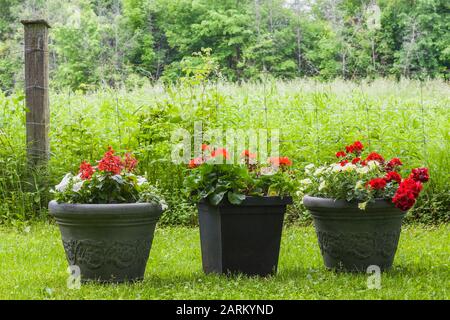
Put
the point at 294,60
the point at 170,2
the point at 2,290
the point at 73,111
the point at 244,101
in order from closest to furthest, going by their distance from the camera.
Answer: the point at 2,290, the point at 73,111, the point at 244,101, the point at 294,60, the point at 170,2

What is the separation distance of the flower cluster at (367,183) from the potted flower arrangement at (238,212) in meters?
0.29

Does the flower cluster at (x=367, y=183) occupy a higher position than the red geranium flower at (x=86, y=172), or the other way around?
the red geranium flower at (x=86, y=172)

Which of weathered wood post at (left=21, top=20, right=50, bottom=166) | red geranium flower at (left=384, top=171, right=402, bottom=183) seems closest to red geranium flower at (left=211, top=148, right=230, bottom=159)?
red geranium flower at (left=384, top=171, right=402, bottom=183)

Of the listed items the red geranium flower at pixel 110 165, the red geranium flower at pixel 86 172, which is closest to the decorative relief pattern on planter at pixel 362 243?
the red geranium flower at pixel 110 165

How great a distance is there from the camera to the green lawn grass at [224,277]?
3.48 meters

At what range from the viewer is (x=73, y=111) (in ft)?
23.2

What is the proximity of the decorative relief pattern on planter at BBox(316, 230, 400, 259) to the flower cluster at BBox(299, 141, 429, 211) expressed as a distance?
0.77ft

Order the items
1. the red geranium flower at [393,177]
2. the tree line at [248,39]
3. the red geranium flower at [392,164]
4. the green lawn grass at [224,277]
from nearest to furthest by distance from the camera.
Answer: the green lawn grass at [224,277]
the red geranium flower at [393,177]
the red geranium flower at [392,164]
the tree line at [248,39]

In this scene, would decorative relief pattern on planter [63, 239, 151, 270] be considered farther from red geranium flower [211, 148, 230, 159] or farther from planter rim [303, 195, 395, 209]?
planter rim [303, 195, 395, 209]

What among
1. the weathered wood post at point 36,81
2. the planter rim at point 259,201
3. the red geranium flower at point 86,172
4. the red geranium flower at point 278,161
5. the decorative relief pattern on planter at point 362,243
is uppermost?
the weathered wood post at point 36,81

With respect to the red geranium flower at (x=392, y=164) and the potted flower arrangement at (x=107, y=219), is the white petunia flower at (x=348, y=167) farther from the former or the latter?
the potted flower arrangement at (x=107, y=219)

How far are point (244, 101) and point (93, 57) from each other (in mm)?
13187
